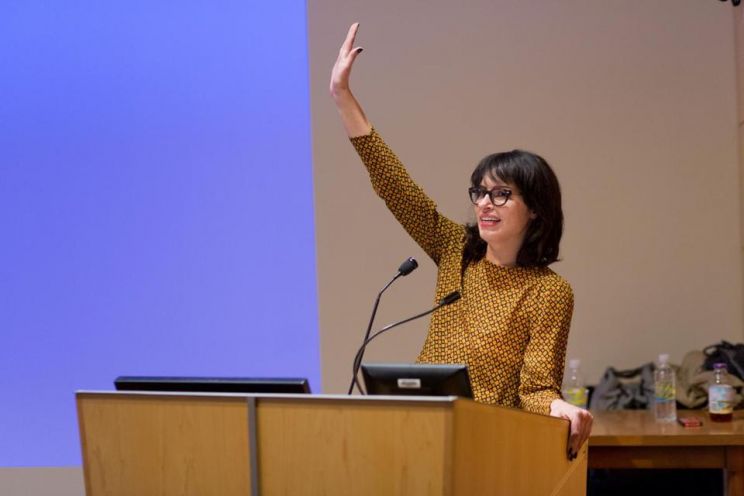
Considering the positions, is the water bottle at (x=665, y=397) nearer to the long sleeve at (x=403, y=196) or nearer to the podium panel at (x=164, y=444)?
the long sleeve at (x=403, y=196)

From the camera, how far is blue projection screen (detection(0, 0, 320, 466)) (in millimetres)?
4117

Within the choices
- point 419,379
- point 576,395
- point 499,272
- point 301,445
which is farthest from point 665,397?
point 301,445

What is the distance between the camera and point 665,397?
3549 mm

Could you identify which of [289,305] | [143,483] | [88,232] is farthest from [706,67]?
[143,483]

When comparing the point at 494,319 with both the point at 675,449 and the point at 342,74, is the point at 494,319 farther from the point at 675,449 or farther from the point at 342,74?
the point at 675,449

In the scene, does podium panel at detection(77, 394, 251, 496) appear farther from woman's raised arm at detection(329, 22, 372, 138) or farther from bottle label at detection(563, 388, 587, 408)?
bottle label at detection(563, 388, 587, 408)

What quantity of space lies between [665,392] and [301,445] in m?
2.29

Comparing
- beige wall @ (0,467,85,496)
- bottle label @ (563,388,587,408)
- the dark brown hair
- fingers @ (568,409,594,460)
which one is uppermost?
the dark brown hair

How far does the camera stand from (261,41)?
4.08 metres

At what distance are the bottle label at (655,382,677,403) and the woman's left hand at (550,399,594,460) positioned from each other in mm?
1552

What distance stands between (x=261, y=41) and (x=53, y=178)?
1132 mm

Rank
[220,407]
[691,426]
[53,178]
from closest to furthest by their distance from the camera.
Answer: [220,407] < [691,426] < [53,178]

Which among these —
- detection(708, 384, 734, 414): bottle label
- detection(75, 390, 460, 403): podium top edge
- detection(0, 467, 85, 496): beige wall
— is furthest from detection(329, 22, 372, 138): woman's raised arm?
detection(0, 467, 85, 496): beige wall

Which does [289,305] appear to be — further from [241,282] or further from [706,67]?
[706,67]
